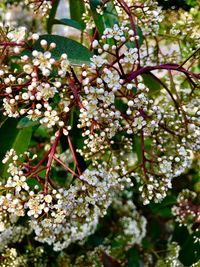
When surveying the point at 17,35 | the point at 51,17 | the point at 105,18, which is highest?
the point at 51,17

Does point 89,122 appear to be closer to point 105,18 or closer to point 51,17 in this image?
point 105,18

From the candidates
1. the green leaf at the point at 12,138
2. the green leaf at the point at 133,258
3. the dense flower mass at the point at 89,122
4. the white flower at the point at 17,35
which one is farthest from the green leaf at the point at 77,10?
the green leaf at the point at 133,258

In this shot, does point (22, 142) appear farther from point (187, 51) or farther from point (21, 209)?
point (187, 51)

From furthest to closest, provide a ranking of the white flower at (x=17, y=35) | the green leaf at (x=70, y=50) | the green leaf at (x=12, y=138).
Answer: the green leaf at (x=12, y=138) → the green leaf at (x=70, y=50) → the white flower at (x=17, y=35)

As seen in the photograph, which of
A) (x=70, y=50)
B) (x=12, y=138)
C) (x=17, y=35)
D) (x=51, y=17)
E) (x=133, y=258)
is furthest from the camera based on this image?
(x=133, y=258)

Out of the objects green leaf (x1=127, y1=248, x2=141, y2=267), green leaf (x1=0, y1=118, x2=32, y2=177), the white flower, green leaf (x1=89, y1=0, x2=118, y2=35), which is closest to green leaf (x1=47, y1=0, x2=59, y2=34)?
green leaf (x1=89, y1=0, x2=118, y2=35)

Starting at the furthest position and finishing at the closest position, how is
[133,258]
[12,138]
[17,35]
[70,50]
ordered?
[133,258], [12,138], [70,50], [17,35]

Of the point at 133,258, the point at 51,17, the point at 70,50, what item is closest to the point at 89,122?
the point at 70,50

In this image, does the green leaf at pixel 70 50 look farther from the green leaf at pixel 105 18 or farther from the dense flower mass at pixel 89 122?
the green leaf at pixel 105 18
